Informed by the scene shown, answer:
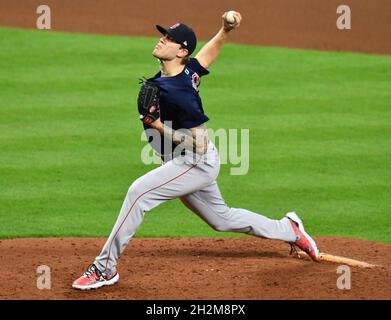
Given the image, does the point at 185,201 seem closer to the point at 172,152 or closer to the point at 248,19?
the point at 172,152

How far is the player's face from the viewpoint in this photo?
623 centimetres

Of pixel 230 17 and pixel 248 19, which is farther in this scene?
pixel 248 19

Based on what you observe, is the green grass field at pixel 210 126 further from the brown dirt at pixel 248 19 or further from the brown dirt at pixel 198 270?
the brown dirt at pixel 198 270

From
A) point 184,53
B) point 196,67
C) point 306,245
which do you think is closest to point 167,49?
point 184,53

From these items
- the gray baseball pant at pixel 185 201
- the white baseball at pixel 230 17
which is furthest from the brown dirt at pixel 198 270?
the white baseball at pixel 230 17

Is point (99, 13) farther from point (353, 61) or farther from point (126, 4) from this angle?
point (353, 61)

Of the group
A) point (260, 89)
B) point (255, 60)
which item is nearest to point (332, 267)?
point (260, 89)

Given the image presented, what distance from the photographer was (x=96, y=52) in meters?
13.1

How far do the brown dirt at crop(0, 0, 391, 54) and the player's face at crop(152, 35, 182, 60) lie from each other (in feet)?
25.5

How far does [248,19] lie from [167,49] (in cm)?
857

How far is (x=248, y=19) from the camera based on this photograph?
47.9 ft

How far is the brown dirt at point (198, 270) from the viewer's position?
597 centimetres

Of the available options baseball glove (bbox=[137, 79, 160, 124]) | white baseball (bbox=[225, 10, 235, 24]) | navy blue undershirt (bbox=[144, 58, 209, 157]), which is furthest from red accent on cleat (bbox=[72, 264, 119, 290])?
white baseball (bbox=[225, 10, 235, 24])
